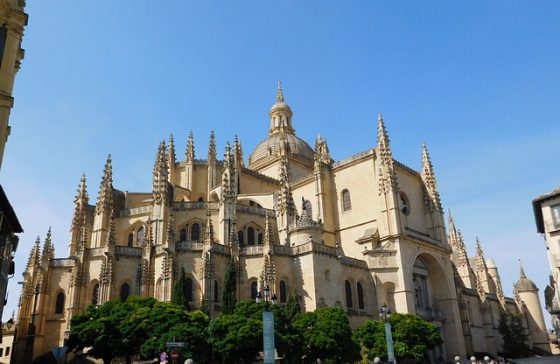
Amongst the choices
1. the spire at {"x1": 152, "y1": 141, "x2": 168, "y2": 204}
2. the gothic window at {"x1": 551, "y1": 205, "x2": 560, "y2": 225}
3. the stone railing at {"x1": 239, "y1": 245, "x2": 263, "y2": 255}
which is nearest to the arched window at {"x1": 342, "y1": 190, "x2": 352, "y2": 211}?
the stone railing at {"x1": 239, "y1": 245, "x2": 263, "y2": 255}

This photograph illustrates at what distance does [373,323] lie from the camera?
3425 centimetres

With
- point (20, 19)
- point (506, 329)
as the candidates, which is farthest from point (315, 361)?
point (506, 329)

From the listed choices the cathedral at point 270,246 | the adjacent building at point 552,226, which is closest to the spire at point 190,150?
the cathedral at point 270,246

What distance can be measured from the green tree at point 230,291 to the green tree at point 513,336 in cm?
3573

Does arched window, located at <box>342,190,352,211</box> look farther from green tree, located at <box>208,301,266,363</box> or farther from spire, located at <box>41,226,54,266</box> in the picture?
spire, located at <box>41,226,54,266</box>

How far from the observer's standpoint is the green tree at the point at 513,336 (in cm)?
5425

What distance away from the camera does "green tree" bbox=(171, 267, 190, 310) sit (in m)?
32.0

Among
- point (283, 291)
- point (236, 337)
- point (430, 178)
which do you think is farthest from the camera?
point (430, 178)

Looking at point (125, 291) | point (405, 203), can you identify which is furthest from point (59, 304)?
point (405, 203)

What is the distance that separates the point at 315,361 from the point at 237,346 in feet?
22.0

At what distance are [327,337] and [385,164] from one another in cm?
1992

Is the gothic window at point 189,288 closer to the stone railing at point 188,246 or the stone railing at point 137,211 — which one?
the stone railing at point 188,246

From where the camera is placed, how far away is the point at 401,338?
33812mm

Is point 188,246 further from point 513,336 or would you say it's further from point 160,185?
point 513,336
